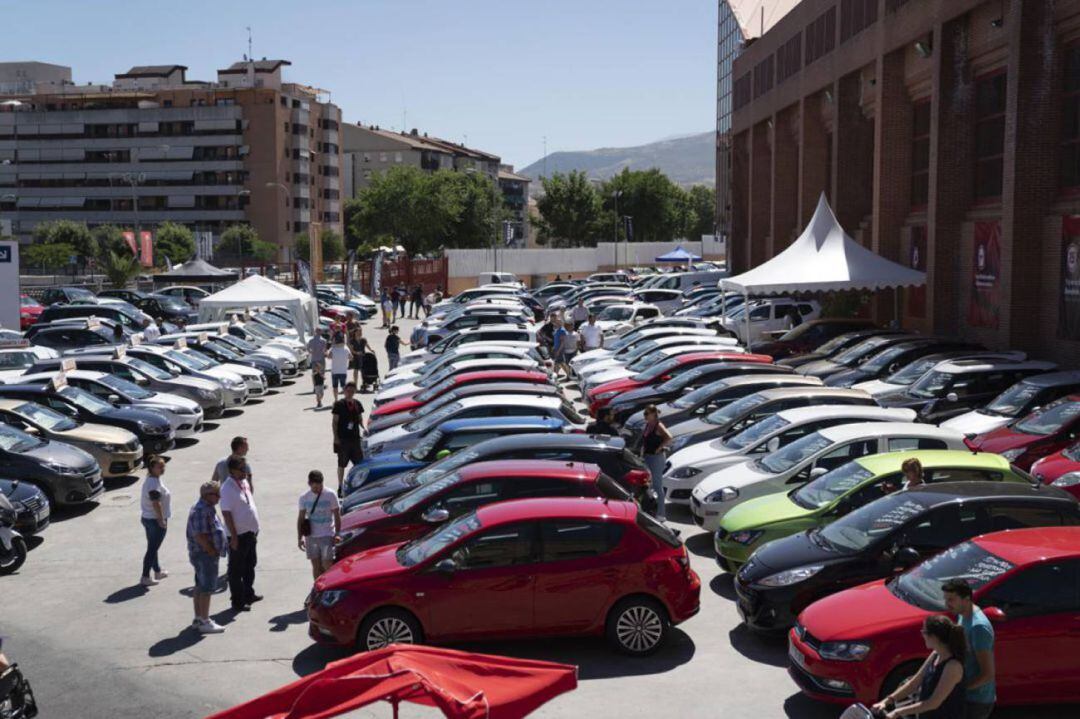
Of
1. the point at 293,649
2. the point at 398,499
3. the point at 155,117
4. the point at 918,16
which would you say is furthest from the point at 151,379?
the point at 155,117

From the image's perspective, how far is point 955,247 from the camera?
29.6 metres

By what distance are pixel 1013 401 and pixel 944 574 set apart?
9.63 m

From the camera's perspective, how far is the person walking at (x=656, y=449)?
1473cm

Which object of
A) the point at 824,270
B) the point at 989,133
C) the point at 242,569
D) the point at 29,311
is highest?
the point at 989,133

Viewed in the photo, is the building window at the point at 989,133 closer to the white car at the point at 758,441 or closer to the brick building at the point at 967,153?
the brick building at the point at 967,153

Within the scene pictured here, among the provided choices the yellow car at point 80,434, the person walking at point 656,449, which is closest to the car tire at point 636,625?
the person walking at point 656,449

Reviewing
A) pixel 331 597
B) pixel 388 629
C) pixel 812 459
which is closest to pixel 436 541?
pixel 388 629

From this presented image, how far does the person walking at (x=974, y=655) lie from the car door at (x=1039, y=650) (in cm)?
163

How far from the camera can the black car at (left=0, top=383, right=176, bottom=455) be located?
782 inches

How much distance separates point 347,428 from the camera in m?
17.3

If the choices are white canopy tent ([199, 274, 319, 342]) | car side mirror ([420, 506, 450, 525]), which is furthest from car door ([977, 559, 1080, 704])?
white canopy tent ([199, 274, 319, 342])

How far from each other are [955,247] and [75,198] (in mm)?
110755

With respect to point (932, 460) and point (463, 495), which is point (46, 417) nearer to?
point (463, 495)

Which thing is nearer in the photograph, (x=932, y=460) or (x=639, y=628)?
(x=639, y=628)
